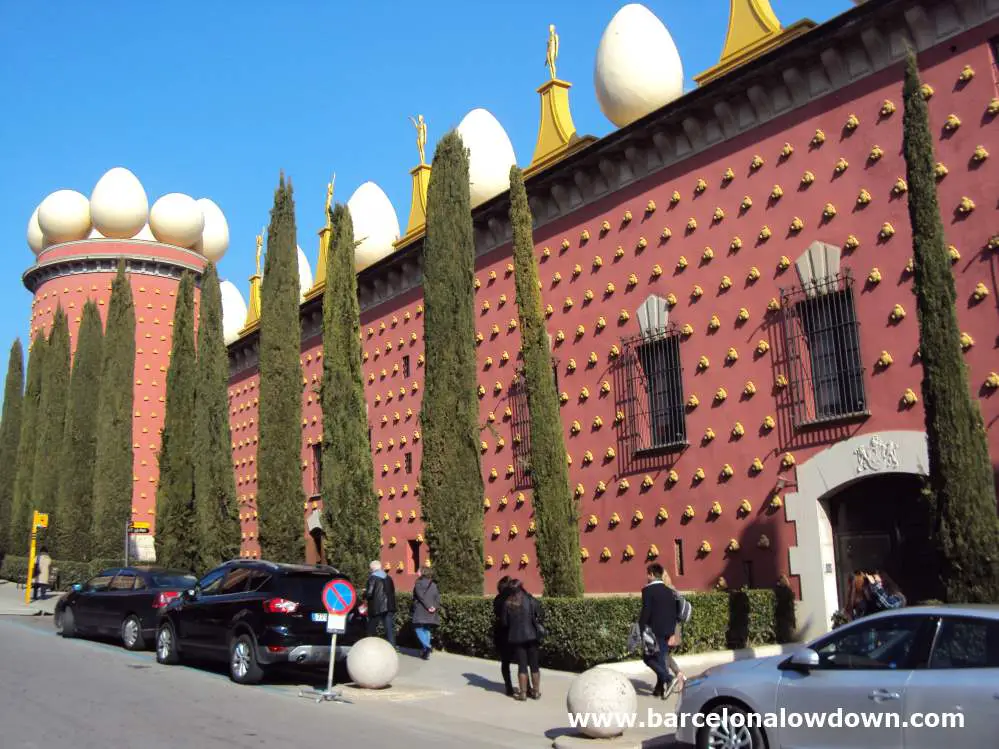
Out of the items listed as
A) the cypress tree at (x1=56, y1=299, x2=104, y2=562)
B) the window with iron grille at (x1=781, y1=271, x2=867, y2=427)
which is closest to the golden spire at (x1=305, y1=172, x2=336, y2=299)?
the cypress tree at (x1=56, y1=299, x2=104, y2=562)

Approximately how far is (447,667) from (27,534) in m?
29.7

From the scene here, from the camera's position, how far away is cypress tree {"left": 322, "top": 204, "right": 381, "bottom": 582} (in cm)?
1861

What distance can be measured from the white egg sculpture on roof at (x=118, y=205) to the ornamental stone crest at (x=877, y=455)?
1454 inches

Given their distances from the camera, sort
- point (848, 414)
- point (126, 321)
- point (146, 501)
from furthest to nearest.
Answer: point (146, 501)
point (126, 321)
point (848, 414)

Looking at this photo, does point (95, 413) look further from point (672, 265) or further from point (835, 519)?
point (835, 519)

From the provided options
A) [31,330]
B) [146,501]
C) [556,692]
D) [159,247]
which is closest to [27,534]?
[146,501]

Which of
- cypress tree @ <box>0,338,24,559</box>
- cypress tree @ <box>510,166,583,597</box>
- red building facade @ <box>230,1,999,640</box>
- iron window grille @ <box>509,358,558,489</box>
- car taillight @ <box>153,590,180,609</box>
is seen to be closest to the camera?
red building facade @ <box>230,1,999,640</box>

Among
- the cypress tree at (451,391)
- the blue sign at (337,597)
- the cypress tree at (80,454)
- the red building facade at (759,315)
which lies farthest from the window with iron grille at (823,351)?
the cypress tree at (80,454)

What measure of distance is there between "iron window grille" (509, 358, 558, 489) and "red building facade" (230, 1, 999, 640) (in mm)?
62

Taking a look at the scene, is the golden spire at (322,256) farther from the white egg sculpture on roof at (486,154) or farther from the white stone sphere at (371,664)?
the white stone sphere at (371,664)

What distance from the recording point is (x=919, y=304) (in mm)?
12180

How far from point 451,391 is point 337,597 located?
20.9ft

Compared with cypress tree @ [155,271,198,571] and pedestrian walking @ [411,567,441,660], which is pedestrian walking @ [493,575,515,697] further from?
cypress tree @ [155,271,198,571]

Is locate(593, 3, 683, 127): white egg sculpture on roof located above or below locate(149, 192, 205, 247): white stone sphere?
below
